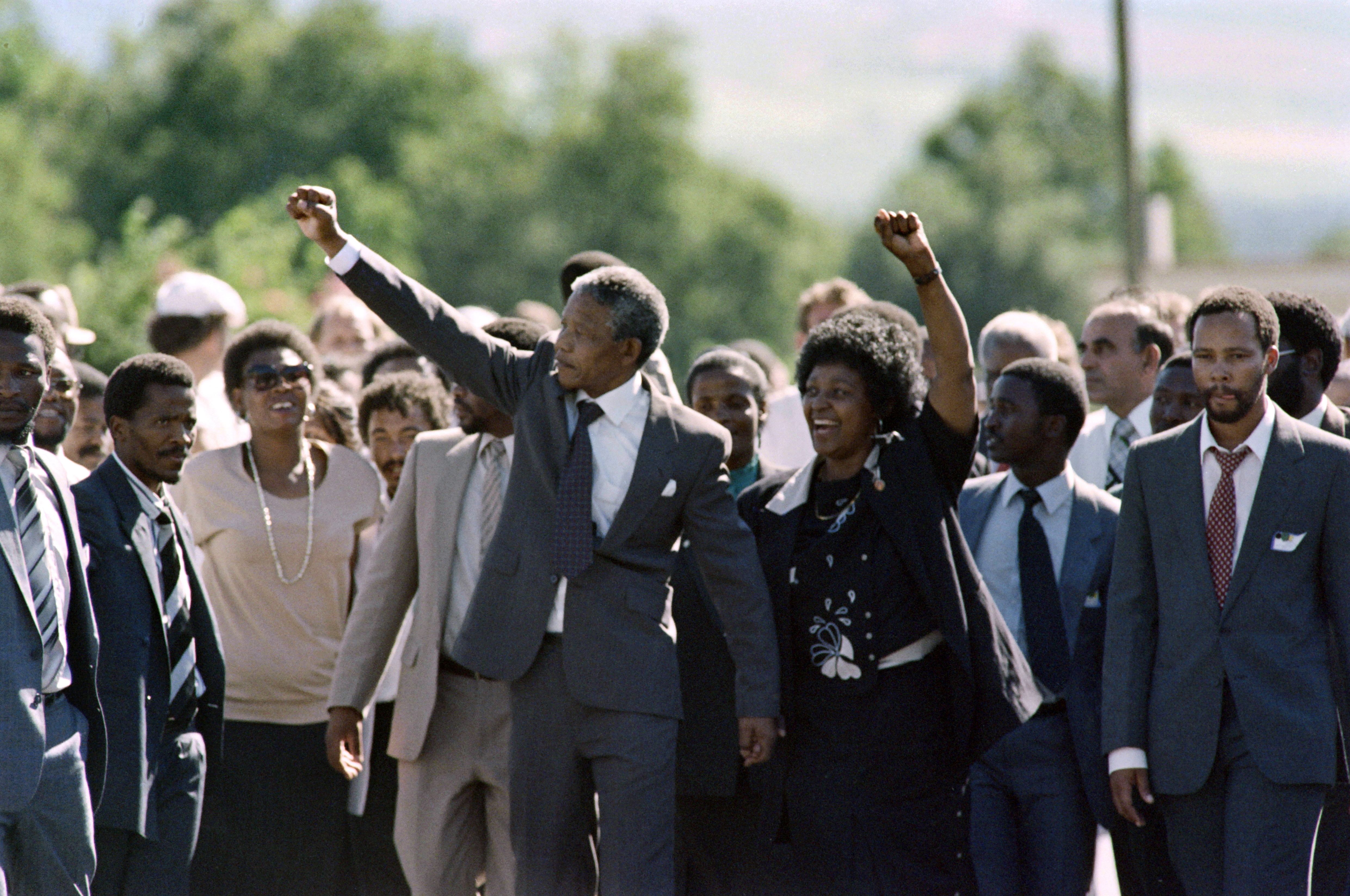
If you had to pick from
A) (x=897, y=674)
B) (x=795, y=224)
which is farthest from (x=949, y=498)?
(x=795, y=224)

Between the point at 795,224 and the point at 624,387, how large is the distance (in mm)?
81818

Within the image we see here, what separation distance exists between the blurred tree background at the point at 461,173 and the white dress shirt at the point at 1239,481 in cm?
5634

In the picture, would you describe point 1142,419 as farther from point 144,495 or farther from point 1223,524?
point 144,495

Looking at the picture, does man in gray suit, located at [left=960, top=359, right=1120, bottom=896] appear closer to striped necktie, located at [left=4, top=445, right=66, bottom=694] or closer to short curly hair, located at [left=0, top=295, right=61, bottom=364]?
striped necktie, located at [left=4, top=445, right=66, bottom=694]

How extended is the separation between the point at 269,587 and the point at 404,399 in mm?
1157

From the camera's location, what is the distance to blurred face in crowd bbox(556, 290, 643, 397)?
5688mm

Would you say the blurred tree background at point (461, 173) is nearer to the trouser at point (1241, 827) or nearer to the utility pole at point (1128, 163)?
the utility pole at point (1128, 163)

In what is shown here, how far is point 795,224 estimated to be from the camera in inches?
3413

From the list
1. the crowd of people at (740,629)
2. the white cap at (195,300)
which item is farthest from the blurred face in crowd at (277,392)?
the white cap at (195,300)

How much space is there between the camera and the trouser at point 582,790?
219 inches

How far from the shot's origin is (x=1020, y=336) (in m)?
8.53

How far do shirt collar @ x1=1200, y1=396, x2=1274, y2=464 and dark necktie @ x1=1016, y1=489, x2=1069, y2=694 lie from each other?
1.06 metres

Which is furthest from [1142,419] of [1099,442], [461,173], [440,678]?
[461,173]

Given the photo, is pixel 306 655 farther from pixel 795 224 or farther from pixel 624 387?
pixel 795 224
